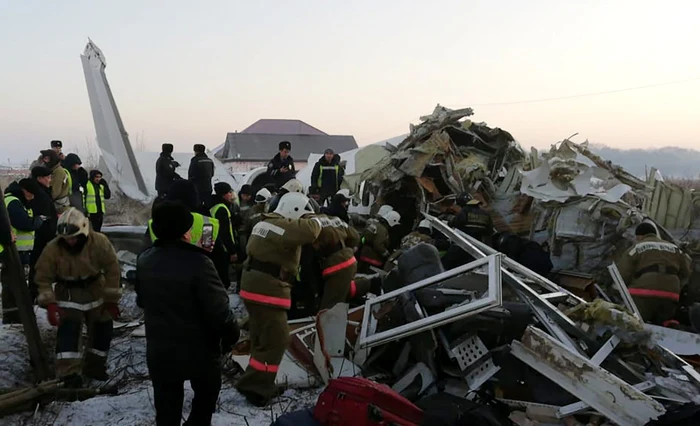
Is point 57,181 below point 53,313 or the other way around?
the other way around

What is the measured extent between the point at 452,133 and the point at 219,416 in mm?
7555

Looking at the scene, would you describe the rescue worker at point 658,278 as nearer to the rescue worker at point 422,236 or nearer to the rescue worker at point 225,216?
the rescue worker at point 422,236

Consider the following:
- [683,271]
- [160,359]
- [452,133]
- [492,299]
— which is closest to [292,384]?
[160,359]

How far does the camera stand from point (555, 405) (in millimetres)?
3238

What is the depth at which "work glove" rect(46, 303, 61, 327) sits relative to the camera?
406 centimetres

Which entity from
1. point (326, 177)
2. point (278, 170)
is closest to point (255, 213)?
point (278, 170)

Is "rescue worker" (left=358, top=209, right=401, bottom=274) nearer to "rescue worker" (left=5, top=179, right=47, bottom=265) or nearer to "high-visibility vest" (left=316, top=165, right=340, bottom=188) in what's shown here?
"high-visibility vest" (left=316, top=165, right=340, bottom=188)

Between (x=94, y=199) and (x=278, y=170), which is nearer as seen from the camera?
(x=94, y=199)

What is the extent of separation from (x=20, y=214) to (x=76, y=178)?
3380mm

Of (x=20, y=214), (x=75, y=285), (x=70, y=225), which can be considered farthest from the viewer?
(x=20, y=214)

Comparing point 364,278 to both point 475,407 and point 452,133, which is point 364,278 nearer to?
point 475,407

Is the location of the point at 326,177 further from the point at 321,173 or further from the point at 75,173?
the point at 75,173

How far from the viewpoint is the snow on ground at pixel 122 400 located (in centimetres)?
350

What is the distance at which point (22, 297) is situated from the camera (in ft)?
12.5
